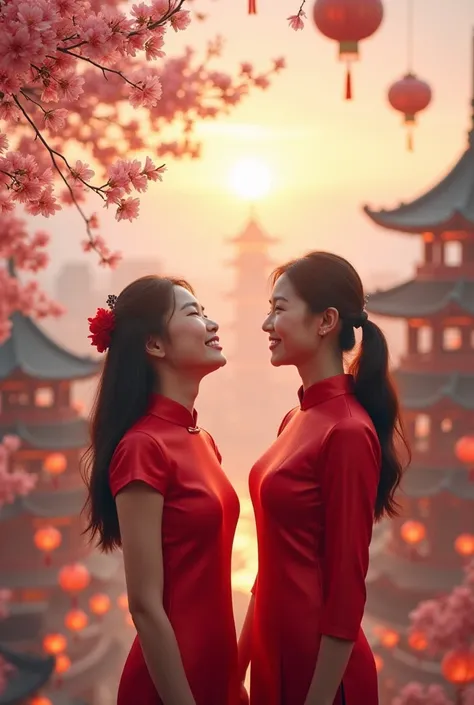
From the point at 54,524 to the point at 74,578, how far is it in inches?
39.9

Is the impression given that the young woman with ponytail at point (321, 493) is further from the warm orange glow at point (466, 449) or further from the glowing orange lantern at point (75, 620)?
the glowing orange lantern at point (75, 620)

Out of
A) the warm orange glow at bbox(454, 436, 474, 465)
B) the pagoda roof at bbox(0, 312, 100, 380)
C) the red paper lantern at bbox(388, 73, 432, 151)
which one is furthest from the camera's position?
the pagoda roof at bbox(0, 312, 100, 380)

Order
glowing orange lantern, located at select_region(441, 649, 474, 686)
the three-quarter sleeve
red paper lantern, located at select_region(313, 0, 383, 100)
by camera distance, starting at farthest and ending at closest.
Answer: glowing orange lantern, located at select_region(441, 649, 474, 686) → red paper lantern, located at select_region(313, 0, 383, 100) → the three-quarter sleeve

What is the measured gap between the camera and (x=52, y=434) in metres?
11.8

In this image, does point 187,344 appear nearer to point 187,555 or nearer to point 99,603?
point 187,555

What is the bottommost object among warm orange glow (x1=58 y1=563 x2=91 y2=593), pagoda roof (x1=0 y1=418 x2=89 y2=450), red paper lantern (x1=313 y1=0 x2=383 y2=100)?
warm orange glow (x1=58 y1=563 x2=91 y2=593)

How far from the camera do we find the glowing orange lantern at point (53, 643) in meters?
11.0

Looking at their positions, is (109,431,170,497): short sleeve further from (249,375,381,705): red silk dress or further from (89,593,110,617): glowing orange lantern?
(89,593,110,617): glowing orange lantern

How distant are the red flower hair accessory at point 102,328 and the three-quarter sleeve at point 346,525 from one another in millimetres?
560

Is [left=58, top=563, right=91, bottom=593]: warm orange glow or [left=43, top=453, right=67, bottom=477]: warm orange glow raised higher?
[left=43, top=453, right=67, bottom=477]: warm orange glow

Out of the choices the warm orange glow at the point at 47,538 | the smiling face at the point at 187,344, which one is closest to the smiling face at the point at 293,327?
the smiling face at the point at 187,344

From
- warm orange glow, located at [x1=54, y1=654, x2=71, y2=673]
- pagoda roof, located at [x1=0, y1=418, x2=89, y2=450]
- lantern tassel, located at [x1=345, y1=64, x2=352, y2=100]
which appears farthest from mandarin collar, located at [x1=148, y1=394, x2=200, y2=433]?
pagoda roof, located at [x1=0, y1=418, x2=89, y2=450]

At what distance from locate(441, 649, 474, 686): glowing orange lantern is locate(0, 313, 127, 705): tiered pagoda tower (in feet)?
14.3

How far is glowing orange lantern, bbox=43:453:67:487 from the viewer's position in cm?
1170
